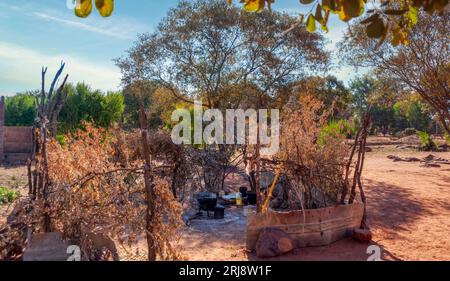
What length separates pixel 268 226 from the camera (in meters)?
5.00

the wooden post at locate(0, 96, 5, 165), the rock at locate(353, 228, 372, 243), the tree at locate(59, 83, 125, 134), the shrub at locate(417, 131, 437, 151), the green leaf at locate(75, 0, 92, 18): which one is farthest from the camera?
the shrub at locate(417, 131, 437, 151)

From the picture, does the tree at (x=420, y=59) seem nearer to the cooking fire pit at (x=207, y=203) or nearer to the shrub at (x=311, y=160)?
the shrub at (x=311, y=160)

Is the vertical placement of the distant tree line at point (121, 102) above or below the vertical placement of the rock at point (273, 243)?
above

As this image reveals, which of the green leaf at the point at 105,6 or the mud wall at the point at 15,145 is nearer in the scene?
the green leaf at the point at 105,6

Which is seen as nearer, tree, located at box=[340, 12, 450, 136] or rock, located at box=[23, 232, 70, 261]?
rock, located at box=[23, 232, 70, 261]

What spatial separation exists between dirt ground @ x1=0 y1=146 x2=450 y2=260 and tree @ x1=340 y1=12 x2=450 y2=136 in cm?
313

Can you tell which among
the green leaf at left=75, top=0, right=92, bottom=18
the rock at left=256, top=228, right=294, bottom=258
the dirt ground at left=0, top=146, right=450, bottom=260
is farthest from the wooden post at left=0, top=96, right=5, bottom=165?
the green leaf at left=75, top=0, right=92, bottom=18

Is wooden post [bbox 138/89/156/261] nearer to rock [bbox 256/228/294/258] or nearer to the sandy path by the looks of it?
the sandy path

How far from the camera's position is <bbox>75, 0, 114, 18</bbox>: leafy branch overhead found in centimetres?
176

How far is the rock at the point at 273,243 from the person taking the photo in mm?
4746

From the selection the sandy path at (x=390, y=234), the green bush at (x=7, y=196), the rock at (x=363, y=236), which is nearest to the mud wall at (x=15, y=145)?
the green bush at (x=7, y=196)

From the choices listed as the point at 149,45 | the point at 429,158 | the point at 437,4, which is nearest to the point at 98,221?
the point at 437,4

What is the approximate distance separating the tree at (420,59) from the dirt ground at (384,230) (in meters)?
3.13

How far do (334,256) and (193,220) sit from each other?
2802 mm
